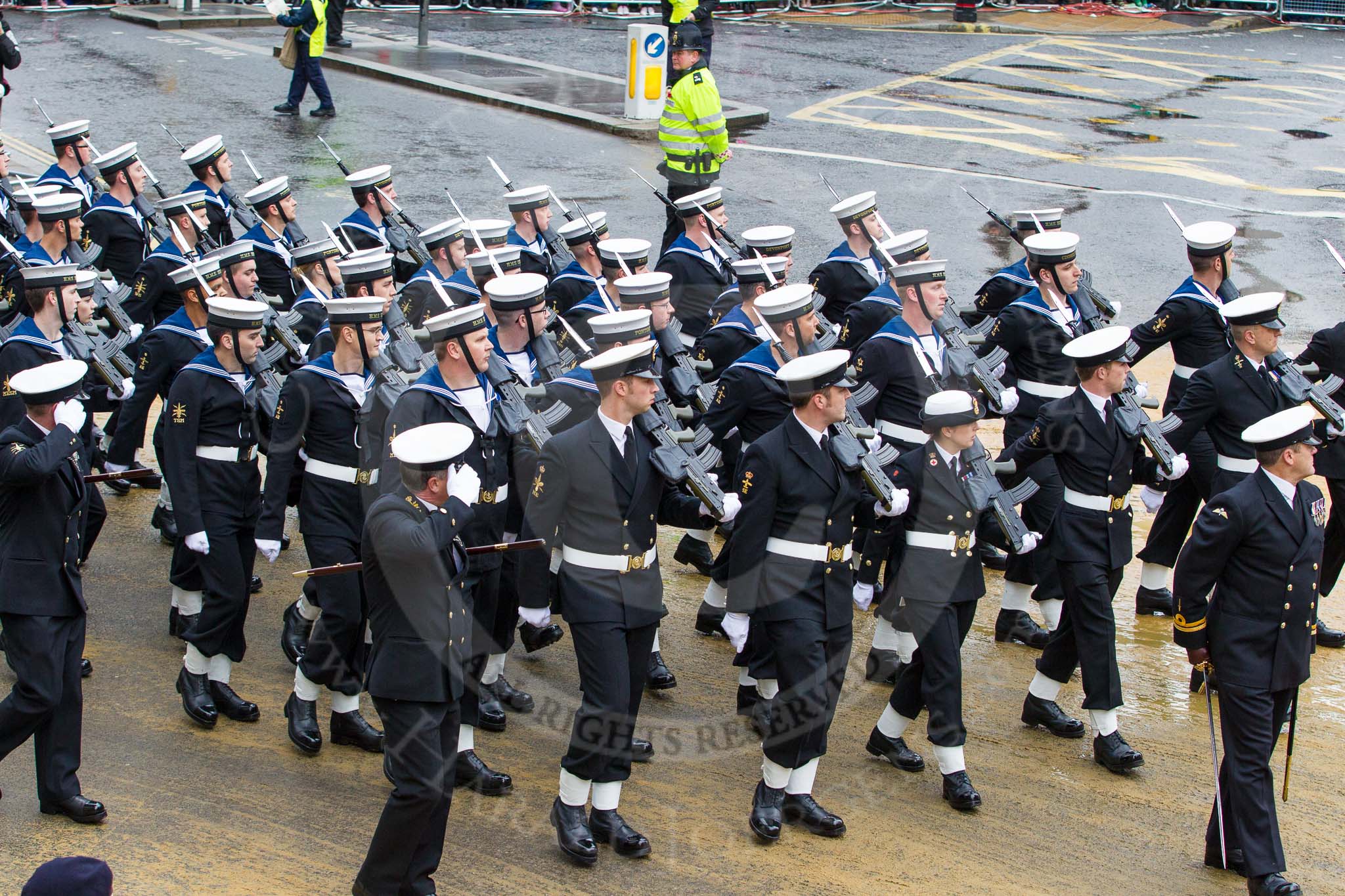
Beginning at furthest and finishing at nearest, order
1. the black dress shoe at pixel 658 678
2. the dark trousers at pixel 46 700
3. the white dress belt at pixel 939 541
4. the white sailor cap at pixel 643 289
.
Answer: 1. the white sailor cap at pixel 643 289
2. the black dress shoe at pixel 658 678
3. the white dress belt at pixel 939 541
4. the dark trousers at pixel 46 700

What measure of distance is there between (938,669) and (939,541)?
1.83 ft

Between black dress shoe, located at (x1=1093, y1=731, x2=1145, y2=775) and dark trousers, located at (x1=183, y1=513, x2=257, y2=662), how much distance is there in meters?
3.79

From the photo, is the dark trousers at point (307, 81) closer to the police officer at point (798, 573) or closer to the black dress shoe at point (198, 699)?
the black dress shoe at point (198, 699)

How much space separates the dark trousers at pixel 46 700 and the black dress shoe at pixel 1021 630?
177 inches

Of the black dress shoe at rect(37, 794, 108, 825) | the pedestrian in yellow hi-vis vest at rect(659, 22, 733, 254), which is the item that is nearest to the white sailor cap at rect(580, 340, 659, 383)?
the black dress shoe at rect(37, 794, 108, 825)

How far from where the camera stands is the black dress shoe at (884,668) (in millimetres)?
7512

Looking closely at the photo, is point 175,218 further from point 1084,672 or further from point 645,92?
point 645,92

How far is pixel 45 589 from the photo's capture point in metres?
5.82

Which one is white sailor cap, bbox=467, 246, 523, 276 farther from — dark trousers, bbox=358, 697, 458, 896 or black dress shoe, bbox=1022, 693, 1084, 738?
black dress shoe, bbox=1022, 693, 1084, 738

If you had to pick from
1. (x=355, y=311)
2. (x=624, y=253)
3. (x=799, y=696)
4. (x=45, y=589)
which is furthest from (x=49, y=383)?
(x=624, y=253)

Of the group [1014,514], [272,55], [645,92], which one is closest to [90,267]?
[1014,514]

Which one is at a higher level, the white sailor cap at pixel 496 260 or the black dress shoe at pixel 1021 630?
the white sailor cap at pixel 496 260

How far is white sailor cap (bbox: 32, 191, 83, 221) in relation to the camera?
891 cm

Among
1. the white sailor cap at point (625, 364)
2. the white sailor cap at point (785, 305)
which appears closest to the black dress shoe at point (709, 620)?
the white sailor cap at point (785, 305)
